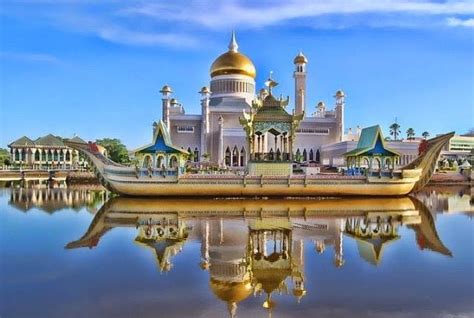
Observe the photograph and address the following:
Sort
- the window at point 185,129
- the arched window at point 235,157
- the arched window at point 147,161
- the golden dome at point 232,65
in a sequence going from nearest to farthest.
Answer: the arched window at point 147,161 < the arched window at point 235,157 < the window at point 185,129 < the golden dome at point 232,65

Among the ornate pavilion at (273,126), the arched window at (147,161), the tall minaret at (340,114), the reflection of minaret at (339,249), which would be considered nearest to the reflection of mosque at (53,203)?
the arched window at (147,161)

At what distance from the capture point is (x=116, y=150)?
148 ft

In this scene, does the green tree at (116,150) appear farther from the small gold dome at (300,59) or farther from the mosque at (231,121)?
the small gold dome at (300,59)

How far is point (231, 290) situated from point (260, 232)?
13.1 feet

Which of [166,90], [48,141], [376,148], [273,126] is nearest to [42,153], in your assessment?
[48,141]

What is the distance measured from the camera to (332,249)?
7.97 meters

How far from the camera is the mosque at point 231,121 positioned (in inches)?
1286

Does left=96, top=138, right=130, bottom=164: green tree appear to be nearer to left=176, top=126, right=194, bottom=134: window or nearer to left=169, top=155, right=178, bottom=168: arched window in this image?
left=176, top=126, right=194, bottom=134: window

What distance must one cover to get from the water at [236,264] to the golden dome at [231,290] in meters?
0.01

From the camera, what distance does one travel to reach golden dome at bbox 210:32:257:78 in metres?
35.3

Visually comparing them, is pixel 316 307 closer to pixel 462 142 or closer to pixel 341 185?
pixel 341 185

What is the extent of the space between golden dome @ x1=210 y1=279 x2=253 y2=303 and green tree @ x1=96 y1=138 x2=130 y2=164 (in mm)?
35581

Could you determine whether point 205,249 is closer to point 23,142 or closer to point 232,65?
point 232,65

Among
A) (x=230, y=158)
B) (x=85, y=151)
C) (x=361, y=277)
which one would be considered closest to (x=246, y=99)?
(x=230, y=158)
